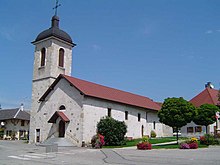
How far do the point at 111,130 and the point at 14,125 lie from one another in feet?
98.2

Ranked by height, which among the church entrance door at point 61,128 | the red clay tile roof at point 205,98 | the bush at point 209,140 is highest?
the red clay tile roof at point 205,98

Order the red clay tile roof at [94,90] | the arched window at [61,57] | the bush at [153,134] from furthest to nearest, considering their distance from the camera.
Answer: the bush at [153,134] → the arched window at [61,57] → the red clay tile roof at [94,90]

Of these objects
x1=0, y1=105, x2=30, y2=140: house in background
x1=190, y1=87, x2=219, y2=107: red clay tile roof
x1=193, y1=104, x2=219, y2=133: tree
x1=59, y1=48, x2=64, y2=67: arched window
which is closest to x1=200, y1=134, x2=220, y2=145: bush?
x1=193, y1=104, x2=219, y2=133: tree

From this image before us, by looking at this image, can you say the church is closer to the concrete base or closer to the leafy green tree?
the concrete base

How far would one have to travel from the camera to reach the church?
104ft

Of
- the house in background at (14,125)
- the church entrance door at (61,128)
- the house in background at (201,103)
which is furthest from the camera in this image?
the house in background at (14,125)

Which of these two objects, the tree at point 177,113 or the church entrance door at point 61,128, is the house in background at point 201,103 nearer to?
the tree at point 177,113

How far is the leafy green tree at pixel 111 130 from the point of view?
3053cm

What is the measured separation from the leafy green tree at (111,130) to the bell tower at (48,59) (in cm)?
1007

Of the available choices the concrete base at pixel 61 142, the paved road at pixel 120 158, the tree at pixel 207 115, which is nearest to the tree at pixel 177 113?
the paved road at pixel 120 158

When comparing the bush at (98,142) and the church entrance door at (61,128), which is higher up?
the church entrance door at (61,128)

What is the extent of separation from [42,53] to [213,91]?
30.7m

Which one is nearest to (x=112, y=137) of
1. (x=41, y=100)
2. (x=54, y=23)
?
(x=41, y=100)

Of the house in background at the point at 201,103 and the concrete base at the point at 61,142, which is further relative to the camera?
the house in background at the point at 201,103
